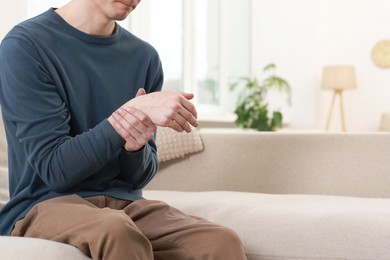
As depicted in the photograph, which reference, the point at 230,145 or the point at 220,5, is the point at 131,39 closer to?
the point at 230,145

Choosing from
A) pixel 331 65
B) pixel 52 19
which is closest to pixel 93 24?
pixel 52 19

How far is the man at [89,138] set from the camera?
1.52 meters

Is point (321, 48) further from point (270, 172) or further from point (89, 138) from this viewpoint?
point (89, 138)

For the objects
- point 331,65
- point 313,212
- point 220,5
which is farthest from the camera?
A: point 331,65

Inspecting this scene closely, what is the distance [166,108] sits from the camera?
1.55m

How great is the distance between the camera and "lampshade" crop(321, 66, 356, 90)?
7.21 metres

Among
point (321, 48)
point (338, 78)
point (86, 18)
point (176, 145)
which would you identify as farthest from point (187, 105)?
point (321, 48)

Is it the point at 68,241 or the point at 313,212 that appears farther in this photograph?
the point at 313,212

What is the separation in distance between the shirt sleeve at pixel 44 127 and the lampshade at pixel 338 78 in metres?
5.74

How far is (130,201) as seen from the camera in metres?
1.75

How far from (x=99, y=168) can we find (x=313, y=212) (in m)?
0.74

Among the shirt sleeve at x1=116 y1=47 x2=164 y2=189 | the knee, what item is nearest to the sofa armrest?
the shirt sleeve at x1=116 y1=47 x2=164 y2=189

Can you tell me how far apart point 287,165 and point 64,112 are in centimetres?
139

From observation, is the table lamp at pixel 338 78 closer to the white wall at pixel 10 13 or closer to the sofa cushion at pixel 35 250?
the white wall at pixel 10 13
